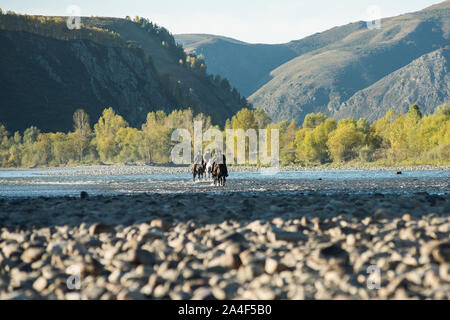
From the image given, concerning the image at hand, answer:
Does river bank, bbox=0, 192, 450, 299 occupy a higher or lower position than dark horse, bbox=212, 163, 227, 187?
lower

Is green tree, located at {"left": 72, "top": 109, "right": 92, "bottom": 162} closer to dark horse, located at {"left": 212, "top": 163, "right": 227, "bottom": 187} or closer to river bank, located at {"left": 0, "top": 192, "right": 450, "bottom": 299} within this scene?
dark horse, located at {"left": 212, "top": 163, "right": 227, "bottom": 187}

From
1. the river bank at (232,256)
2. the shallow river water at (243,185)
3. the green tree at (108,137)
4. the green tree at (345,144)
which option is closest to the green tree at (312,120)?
the green tree at (345,144)

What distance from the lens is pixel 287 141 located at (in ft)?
460

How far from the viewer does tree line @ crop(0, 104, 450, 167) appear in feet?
348

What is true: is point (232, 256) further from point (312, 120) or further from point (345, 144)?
point (312, 120)

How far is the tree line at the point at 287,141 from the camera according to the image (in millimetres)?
106000

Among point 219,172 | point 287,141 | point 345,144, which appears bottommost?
point 219,172

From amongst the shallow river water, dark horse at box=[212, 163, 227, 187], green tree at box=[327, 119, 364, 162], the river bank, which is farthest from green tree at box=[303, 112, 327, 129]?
the river bank

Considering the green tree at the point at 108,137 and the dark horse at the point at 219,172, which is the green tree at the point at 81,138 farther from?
the dark horse at the point at 219,172

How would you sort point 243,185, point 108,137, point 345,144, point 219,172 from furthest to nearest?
point 108,137, point 345,144, point 243,185, point 219,172

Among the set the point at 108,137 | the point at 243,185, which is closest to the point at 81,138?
the point at 108,137

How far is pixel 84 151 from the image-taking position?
155250 mm
